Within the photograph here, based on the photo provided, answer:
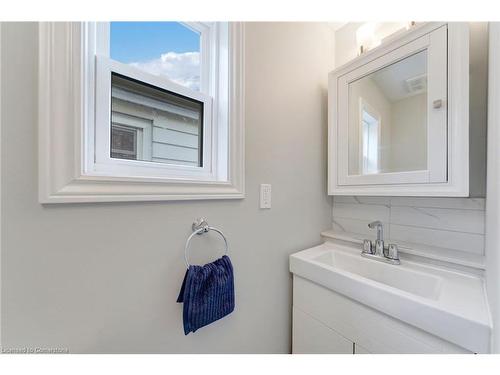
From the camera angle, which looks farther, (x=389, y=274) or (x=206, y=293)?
(x=389, y=274)

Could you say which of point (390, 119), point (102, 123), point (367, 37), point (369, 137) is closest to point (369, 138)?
point (369, 137)

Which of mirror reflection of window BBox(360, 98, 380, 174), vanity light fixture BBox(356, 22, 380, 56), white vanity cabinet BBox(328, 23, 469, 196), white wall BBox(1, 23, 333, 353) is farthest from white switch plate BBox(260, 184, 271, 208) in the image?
vanity light fixture BBox(356, 22, 380, 56)

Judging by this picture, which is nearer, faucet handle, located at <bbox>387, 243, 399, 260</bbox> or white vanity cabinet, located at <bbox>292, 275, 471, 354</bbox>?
white vanity cabinet, located at <bbox>292, 275, 471, 354</bbox>

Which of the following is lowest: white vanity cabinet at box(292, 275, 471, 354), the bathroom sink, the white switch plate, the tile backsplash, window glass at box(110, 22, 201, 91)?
white vanity cabinet at box(292, 275, 471, 354)

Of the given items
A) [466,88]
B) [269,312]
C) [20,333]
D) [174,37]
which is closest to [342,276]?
[269,312]

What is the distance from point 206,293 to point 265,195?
1.59ft

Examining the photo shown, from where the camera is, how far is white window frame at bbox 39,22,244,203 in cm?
52

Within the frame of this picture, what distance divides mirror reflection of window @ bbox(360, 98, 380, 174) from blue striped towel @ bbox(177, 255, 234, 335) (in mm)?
873

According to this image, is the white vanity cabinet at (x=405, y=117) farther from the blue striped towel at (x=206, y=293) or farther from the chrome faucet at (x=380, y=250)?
the blue striped towel at (x=206, y=293)

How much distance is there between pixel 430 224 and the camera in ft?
3.22

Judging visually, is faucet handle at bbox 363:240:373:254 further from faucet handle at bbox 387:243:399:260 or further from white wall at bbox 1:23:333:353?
white wall at bbox 1:23:333:353

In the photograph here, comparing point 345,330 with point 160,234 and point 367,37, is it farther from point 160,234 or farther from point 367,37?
point 367,37
